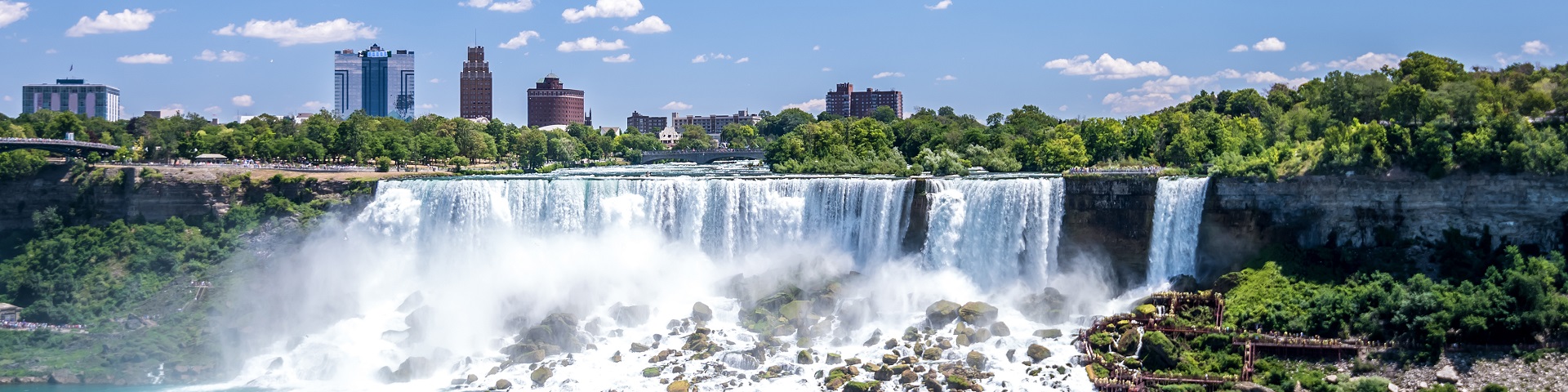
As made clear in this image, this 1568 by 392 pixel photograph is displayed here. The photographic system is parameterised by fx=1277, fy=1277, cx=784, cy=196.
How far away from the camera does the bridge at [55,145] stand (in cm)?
5944

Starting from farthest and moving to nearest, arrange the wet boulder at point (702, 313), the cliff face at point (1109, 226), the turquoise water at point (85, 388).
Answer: the cliff face at point (1109, 226), the wet boulder at point (702, 313), the turquoise water at point (85, 388)

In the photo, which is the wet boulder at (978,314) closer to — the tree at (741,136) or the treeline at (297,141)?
the treeline at (297,141)

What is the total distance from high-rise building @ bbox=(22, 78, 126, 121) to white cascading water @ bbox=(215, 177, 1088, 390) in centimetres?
13906

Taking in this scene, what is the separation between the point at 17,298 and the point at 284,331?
44.7 ft

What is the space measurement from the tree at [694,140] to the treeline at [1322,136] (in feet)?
208

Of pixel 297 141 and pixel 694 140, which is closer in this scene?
pixel 297 141

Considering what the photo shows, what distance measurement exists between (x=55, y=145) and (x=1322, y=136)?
5552 cm

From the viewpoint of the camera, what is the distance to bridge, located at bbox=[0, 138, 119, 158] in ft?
195

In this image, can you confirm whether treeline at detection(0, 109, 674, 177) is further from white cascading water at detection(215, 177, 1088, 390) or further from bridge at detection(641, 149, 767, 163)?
white cascading water at detection(215, 177, 1088, 390)

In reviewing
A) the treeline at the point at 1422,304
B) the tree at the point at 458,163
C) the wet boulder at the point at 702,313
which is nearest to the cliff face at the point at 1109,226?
the treeline at the point at 1422,304

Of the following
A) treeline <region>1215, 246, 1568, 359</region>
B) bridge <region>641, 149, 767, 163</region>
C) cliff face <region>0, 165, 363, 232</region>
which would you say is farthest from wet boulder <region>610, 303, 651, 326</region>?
bridge <region>641, 149, 767, 163</region>

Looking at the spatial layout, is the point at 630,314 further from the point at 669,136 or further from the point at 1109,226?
the point at 669,136

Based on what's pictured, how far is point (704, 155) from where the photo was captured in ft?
348

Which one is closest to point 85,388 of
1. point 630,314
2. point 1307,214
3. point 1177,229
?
point 630,314
